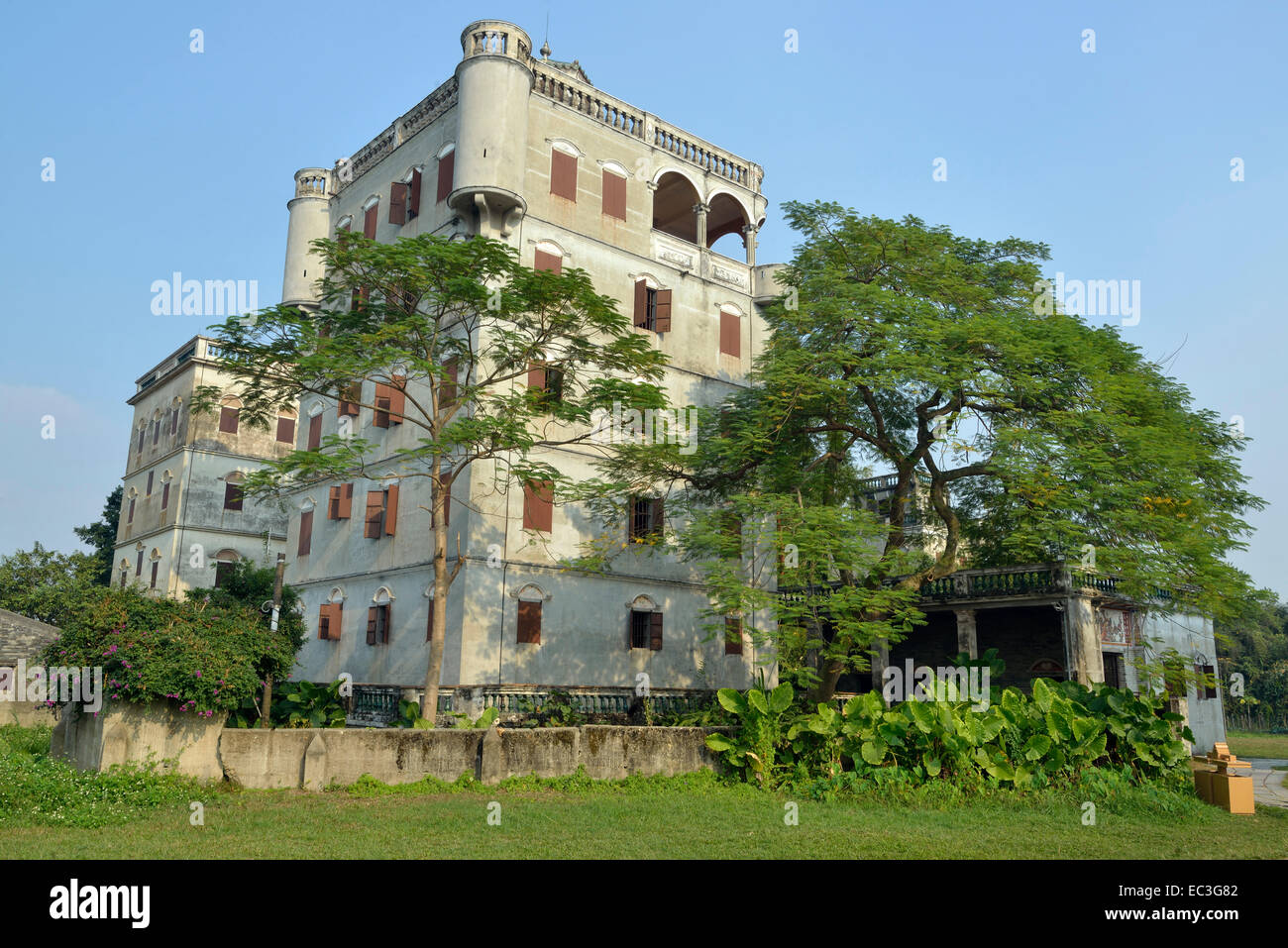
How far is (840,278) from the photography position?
17.8 metres

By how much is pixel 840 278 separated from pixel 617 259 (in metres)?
8.35

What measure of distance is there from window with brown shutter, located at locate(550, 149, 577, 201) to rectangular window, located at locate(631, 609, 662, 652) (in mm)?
10901

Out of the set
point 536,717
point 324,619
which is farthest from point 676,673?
point 324,619

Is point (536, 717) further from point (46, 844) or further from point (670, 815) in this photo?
point (46, 844)

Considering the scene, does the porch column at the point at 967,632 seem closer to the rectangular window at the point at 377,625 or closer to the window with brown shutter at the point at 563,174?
the rectangular window at the point at 377,625

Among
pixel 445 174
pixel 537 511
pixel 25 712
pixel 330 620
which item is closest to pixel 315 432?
pixel 330 620

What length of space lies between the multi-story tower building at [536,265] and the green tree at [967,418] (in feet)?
11.9

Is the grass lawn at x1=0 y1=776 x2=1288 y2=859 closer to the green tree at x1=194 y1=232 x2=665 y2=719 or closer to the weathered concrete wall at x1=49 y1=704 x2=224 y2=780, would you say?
the weathered concrete wall at x1=49 y1=704 x2=224 y2=780

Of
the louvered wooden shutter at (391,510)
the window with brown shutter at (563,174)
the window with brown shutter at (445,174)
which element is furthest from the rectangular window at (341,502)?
the window with brown shutter at (563,174)

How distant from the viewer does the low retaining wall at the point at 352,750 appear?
11.8 meters

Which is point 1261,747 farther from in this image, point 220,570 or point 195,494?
point 195,494

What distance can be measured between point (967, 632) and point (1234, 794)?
37.2 feet

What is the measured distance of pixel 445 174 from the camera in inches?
934
